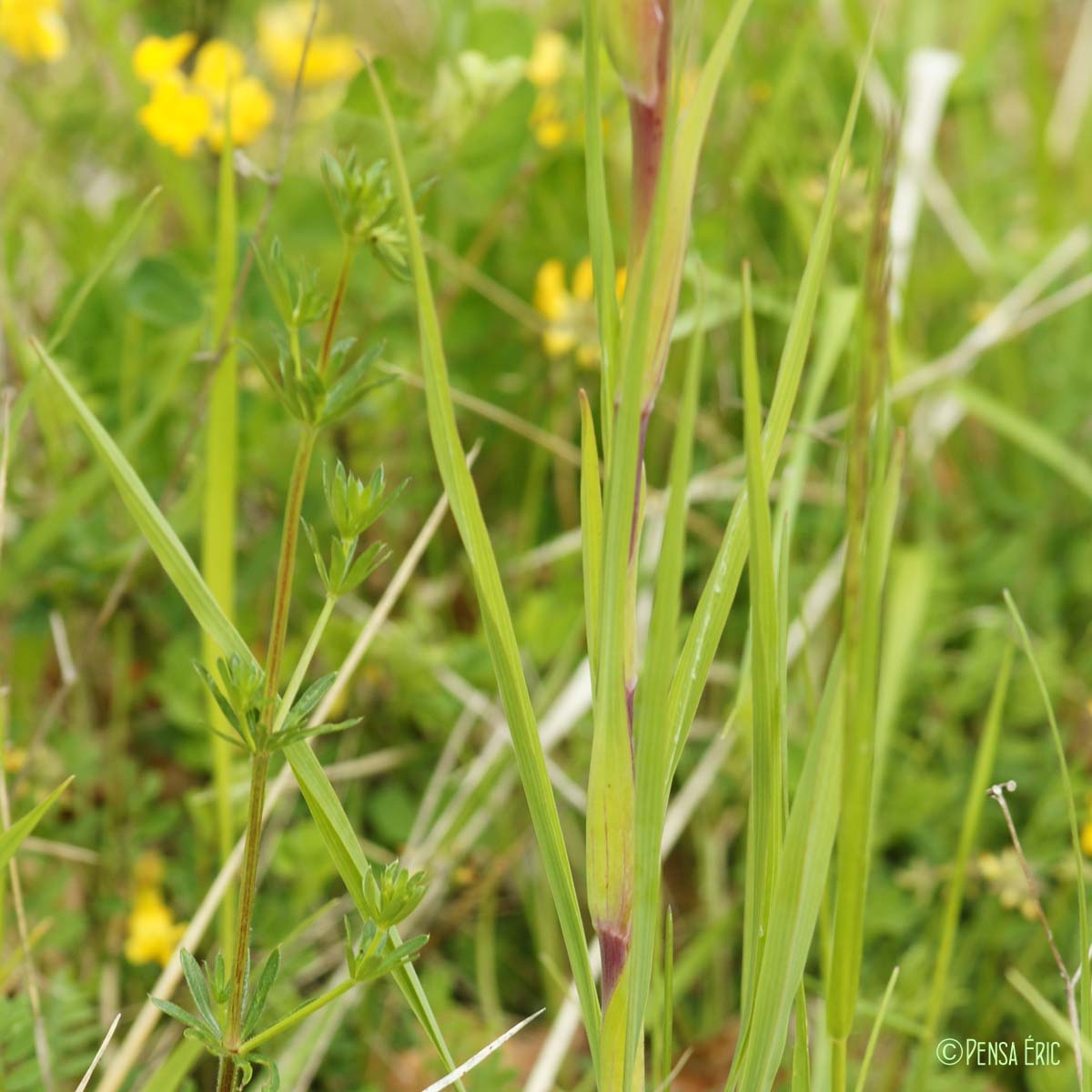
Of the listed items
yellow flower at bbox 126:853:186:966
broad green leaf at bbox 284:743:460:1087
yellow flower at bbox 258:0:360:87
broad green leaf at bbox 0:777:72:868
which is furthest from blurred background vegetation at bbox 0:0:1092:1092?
broad green leaf at bbox 284:743:460:1087

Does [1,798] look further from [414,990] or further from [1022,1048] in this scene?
[1022,1048]

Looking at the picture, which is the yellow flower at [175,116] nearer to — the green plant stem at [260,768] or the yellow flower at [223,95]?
the yellow flower at [223,95]

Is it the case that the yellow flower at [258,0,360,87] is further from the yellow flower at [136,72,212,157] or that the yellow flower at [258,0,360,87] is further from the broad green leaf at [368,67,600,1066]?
the broad green leaf at [368,67,600,1066]

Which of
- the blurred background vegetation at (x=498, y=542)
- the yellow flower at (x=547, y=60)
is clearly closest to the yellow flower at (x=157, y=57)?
the blurred background vegetation at (x=498, y=542)

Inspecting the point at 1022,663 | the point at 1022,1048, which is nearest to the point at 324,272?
the point at 1022,663

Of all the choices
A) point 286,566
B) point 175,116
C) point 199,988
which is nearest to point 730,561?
point 286,566

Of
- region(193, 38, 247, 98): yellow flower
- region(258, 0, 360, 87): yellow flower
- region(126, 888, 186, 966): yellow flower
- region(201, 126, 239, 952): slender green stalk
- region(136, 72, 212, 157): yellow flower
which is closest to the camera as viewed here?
region(201, 126, 239, 952): slender green stalk

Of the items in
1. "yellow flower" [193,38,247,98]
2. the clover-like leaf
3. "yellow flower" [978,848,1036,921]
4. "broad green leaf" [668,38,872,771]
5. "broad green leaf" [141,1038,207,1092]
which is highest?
"yellow flower" [193,38,247,98]
